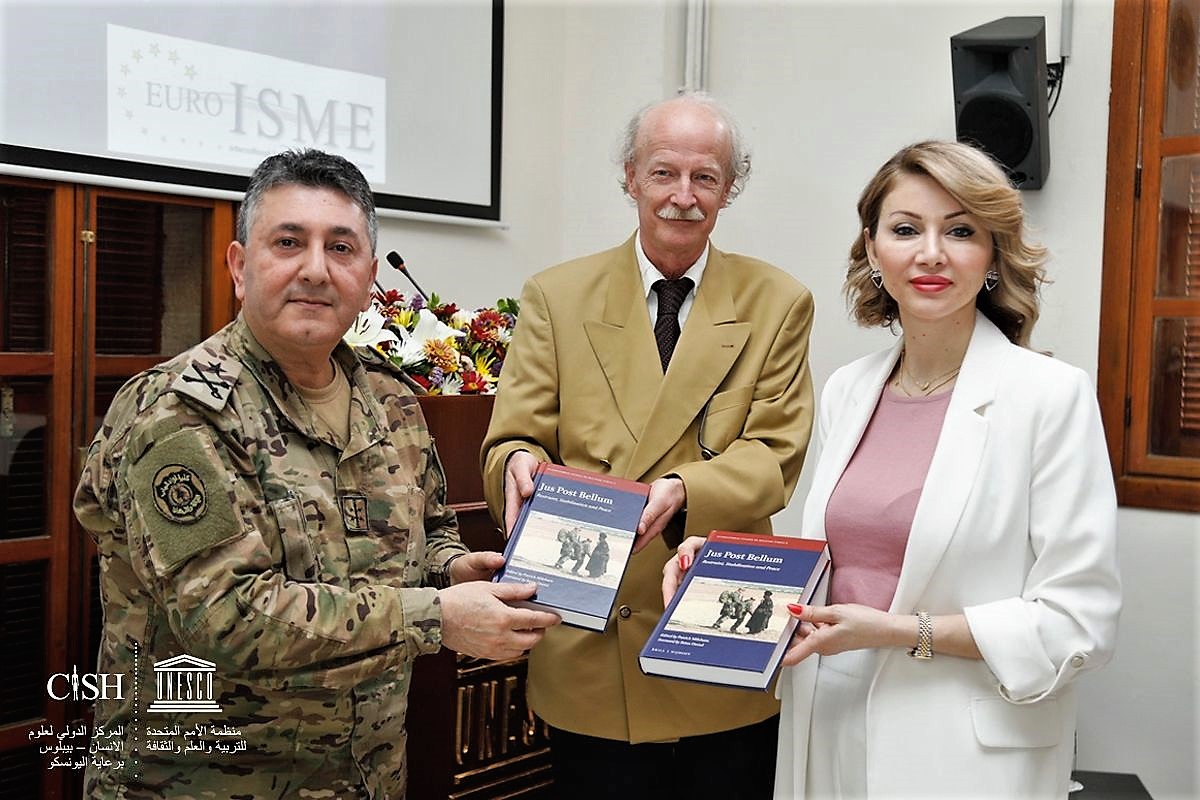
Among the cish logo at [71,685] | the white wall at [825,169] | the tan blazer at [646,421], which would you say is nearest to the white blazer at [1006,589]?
the tan blazer at [646,421]

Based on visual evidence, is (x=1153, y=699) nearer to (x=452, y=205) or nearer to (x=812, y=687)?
(x=812, y=687)

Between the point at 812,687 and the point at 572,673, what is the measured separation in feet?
1.53

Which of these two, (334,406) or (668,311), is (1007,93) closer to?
(668,311)

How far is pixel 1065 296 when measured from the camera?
10.5 ft

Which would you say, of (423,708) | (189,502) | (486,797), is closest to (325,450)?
(189,502)

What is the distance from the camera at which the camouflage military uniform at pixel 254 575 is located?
1458mm

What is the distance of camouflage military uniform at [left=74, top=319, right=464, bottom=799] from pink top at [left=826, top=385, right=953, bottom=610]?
2.16 ft

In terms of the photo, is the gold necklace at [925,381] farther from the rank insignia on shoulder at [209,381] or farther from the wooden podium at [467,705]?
the wooden podium at [467,705]

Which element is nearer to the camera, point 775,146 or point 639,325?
point 639,325

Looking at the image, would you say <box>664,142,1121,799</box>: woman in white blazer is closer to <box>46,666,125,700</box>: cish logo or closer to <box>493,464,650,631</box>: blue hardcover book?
<box>493,464,650,631</box>: blue hardcover book

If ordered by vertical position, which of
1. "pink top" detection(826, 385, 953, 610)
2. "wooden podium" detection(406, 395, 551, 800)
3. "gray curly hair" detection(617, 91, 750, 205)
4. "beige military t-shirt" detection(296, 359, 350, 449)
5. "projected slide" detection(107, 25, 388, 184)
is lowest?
"wooden podium" detection(406, 395, 551, 800)

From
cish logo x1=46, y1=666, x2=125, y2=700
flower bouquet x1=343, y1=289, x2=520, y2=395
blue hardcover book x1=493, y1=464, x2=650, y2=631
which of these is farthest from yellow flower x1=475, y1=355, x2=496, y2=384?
cish logo x1=46, y1=666, x2=125, y2=700

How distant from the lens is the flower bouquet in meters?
2.73

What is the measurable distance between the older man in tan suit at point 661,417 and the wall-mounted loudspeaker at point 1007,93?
1273mm
